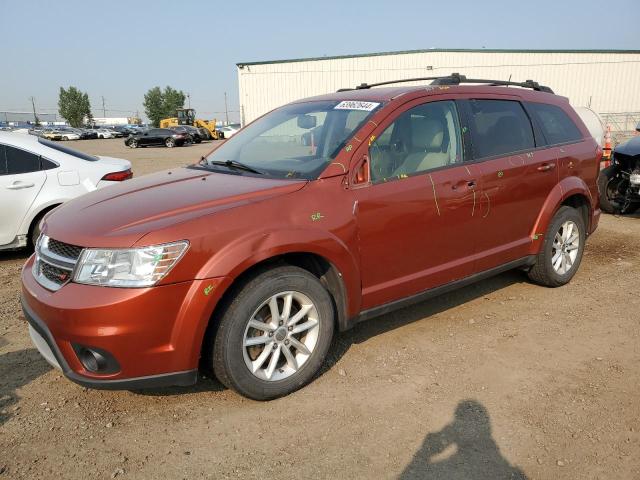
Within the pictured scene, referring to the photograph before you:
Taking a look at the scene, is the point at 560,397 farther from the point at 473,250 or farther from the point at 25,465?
the point at 25,465

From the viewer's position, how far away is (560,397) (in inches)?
121

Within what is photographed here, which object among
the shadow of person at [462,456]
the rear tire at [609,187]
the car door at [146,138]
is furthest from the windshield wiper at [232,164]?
the car door at [146,138]

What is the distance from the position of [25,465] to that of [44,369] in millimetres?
1019

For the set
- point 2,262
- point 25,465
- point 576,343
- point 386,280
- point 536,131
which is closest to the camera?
point 25,465

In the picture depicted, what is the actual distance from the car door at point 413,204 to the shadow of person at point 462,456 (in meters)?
0.93

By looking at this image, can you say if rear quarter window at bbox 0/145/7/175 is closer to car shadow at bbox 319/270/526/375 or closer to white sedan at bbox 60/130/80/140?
car shadow at bbox 319/270/526/375

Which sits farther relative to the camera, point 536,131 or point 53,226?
point 536,131

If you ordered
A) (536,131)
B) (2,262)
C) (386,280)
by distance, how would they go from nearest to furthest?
1. (386,280)
2. (536,131)
3. (2,262)

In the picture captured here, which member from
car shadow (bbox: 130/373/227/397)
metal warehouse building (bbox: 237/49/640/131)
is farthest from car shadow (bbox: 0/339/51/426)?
metal warehouse building (bbox: 237/49/640/131)

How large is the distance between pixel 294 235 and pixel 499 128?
216 centimetres

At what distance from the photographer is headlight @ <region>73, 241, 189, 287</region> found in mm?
2572

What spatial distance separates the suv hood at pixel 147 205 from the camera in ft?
8.84

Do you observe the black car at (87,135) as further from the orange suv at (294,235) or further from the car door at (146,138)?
the orange suv at (294,235)

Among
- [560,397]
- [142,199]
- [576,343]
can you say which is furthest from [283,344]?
[576,343]
